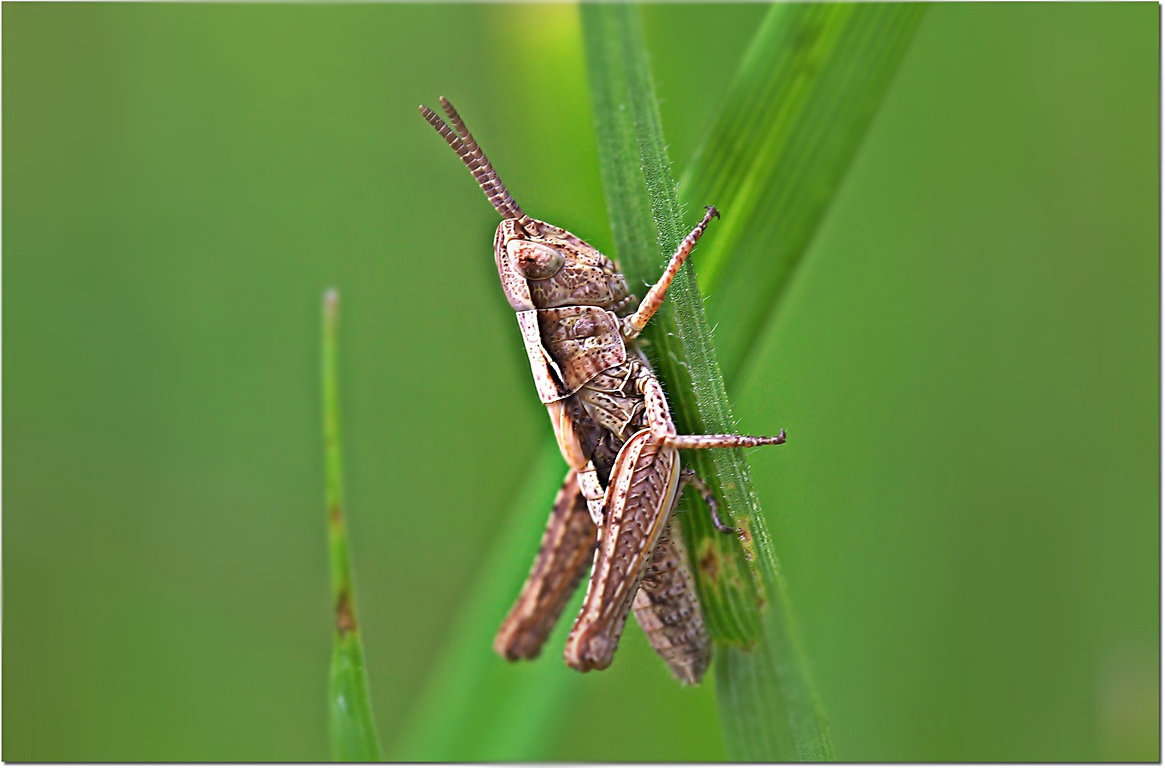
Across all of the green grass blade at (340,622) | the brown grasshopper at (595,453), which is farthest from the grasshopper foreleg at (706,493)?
the green grass blade at (340,622)

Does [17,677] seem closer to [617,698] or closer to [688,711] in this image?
[617,698]

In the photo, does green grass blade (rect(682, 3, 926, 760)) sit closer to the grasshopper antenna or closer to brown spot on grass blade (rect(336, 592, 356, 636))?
the grasshopper antenna

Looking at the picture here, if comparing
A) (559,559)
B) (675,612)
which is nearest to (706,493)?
(675,612)

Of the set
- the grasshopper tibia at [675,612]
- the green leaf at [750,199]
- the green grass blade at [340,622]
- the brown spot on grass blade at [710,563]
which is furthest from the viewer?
the grasshopper tibia at [675,612]

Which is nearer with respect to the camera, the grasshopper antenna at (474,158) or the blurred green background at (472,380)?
the grasshopper antenna at (474,158)

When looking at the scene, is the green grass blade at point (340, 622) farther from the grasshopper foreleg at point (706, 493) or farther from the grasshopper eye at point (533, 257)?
the grasshopper foreleg at point (706, 493)

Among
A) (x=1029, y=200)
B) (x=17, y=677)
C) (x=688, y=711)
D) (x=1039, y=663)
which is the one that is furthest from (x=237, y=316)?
(x=1039, y=663)

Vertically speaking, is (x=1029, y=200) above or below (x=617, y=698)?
above
